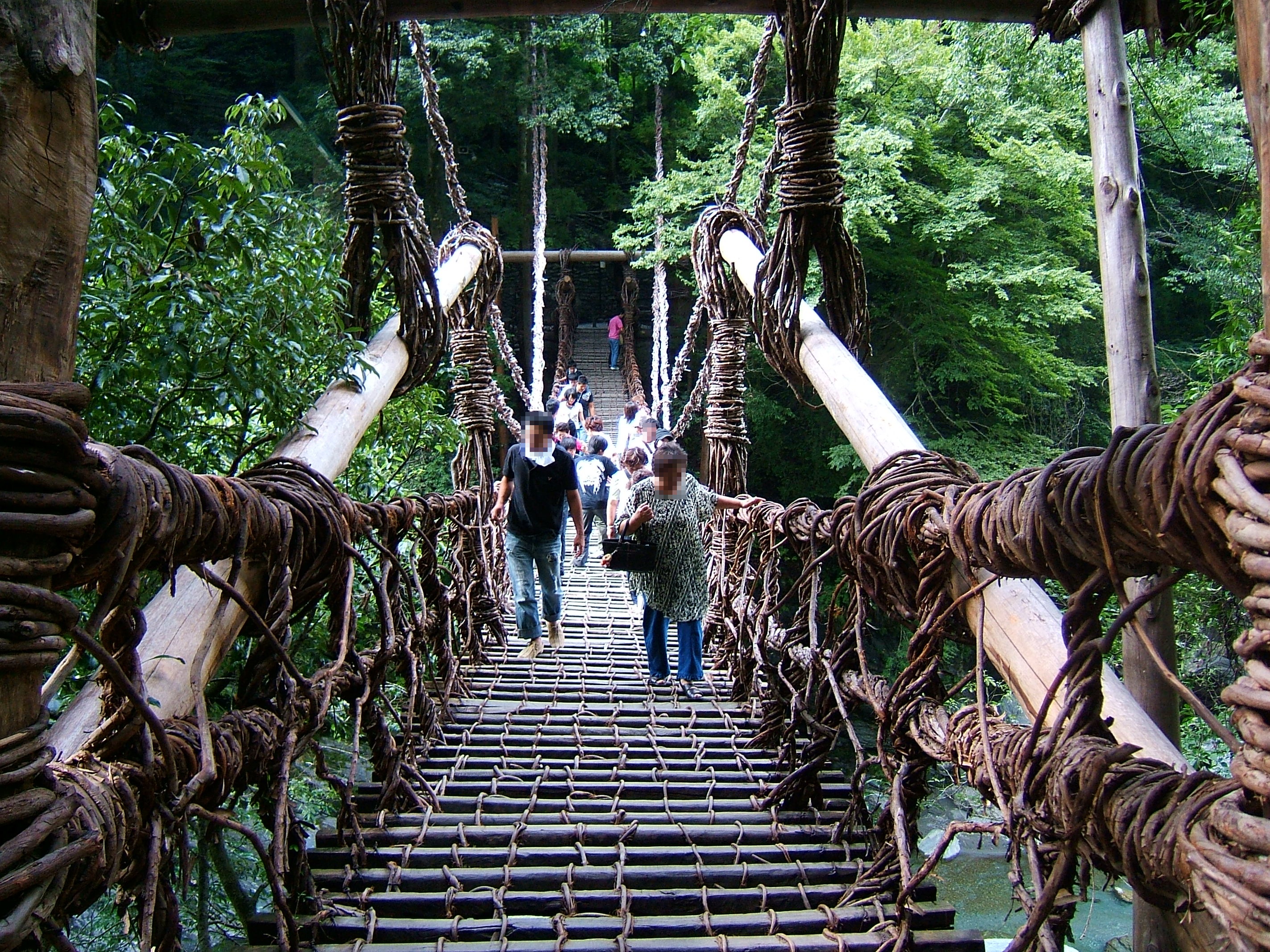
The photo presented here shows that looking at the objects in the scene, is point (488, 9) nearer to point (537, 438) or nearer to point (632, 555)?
point (537, 438)

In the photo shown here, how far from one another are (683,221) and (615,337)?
265 cm

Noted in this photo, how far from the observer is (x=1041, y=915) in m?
0.90

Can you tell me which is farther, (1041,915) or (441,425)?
(441,425)

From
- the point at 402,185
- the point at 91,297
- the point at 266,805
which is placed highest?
the point at 402,185

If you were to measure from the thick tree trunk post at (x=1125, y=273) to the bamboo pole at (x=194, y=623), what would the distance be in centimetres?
197

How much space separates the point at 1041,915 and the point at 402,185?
7.39ft

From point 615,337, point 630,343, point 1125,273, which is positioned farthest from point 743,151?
point 615,337

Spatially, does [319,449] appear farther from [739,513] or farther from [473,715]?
[739,513]

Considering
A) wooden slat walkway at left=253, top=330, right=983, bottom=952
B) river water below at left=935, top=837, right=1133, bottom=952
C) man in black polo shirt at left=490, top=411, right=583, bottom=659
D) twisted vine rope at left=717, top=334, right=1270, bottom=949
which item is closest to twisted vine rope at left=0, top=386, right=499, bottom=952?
wooden slat walkway at left=253, top=330, right=983, bottom=952

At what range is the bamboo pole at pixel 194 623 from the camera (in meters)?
1.16

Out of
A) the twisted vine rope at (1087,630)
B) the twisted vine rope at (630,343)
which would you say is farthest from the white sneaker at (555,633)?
the twisted vine rope at (630,343)

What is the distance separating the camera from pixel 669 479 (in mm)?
2936

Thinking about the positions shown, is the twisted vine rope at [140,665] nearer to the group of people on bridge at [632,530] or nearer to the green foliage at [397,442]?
the group of people on bridge at [632,530]

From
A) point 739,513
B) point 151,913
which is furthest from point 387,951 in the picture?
point 739,513
